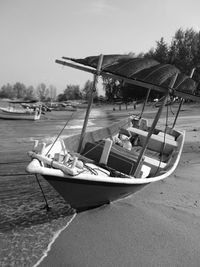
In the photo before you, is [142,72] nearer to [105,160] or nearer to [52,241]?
[105,160]

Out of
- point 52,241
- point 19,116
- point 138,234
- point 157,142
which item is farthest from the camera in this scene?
point 19,116

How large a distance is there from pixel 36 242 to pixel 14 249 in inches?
18.8

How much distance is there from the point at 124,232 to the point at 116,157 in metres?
2.31

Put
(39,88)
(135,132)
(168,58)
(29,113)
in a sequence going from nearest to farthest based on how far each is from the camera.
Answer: (135,132), (29,113), (168,58), (39,88)

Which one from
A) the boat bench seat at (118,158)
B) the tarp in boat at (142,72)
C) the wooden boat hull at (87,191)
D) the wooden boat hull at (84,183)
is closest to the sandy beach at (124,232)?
the wooden boat hull at (87,191)

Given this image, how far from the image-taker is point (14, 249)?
638 cm

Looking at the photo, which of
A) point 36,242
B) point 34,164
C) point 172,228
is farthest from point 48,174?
point 172,228

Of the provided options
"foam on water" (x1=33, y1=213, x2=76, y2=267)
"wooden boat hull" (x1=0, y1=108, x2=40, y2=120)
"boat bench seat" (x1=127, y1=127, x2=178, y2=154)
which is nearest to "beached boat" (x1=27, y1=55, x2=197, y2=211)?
"foam on water" (x1=33, y1=213, x2=76, y2=267)

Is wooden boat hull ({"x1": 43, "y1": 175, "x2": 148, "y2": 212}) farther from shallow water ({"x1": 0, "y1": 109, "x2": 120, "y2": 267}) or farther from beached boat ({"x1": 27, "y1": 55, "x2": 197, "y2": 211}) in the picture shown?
shallow water ({"x1": 0, "y1": 109, "x2": 120, "y2": 267})

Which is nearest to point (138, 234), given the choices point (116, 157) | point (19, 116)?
point (116, 157)

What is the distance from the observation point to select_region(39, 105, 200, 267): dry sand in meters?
5.89

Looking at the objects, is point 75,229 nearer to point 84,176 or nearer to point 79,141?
point 84,176

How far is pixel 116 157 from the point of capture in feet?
28.7

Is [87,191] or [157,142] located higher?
[157,142]
